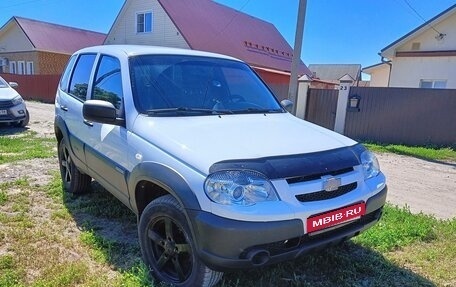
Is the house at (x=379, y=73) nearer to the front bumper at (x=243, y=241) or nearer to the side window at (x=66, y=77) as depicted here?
the side window at (x=66, y=77)

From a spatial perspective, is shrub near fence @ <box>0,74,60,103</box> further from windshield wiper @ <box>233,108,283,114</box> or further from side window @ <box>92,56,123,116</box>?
windshield wiper @ <box>233,108,283,114</box>

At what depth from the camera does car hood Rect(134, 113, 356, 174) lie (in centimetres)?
241

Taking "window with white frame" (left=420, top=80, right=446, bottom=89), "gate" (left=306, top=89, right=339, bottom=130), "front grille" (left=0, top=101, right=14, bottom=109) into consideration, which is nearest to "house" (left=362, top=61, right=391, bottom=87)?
"window with white frame" (left=420, top=80, right=446, bottom=89)

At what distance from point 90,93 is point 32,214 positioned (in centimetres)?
154

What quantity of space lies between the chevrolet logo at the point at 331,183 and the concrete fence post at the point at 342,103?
1009cm

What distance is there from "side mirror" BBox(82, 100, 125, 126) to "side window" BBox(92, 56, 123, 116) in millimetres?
110

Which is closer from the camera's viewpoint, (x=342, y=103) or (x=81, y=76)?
(x=81, y=76)

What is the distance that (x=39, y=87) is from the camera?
24766mm

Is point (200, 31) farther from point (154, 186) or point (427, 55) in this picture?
point (154, 186)

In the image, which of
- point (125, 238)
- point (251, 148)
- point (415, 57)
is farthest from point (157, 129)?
point (415, 57)

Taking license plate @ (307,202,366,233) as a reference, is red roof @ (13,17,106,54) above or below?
above

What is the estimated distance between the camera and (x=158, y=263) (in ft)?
9.30

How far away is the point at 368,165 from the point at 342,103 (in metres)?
9.73

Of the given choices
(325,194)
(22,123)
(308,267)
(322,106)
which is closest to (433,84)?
(322,106)
